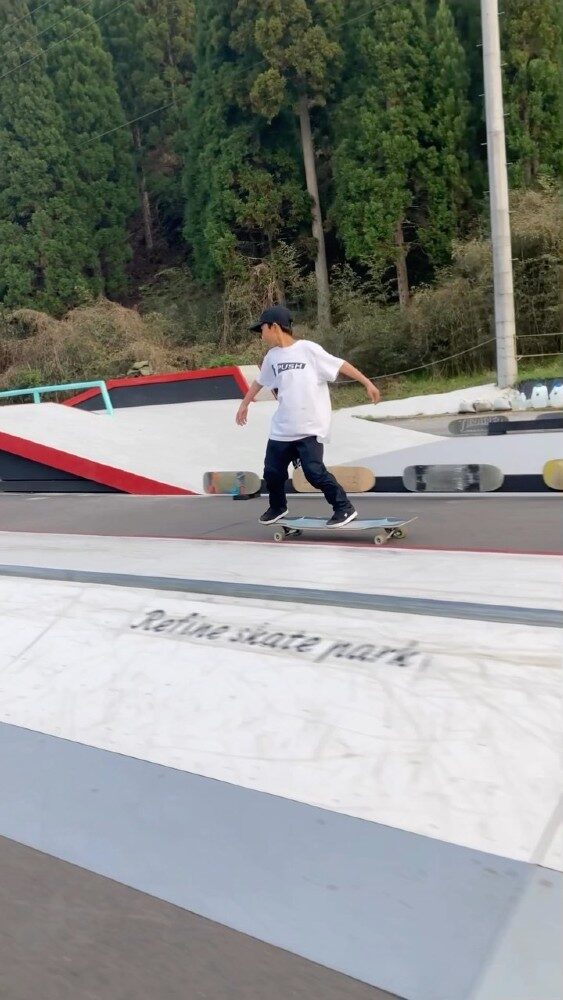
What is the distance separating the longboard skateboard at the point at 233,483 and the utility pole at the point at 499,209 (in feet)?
37.1

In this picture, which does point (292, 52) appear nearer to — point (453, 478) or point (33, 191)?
point (33, 191)

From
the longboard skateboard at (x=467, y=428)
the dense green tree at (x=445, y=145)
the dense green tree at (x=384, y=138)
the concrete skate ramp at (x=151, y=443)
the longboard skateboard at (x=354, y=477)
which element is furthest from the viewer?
the dense green tree at (x=384, y=138)

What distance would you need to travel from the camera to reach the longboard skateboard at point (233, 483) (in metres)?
8.52

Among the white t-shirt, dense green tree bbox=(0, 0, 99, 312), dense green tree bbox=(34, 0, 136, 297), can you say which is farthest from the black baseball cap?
dense green tree bbox=(34, 0, 136, 297)

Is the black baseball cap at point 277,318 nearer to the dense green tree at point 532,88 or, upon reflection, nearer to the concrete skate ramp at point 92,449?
the concrete skate ramp at point 92,449

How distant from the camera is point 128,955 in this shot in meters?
2.13

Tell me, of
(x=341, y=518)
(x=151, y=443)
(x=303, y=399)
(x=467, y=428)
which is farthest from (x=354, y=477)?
(x=467, y=428)

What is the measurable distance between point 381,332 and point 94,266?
13.8 metres

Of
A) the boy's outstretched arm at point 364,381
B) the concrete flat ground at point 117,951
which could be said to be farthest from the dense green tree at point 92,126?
the concrete flat ground at point 117,951

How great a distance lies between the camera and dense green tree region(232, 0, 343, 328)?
26.8 meters

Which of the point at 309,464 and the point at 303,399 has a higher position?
the point at 303,399

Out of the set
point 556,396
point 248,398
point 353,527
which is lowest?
point 556,396

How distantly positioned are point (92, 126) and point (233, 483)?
97.0ft

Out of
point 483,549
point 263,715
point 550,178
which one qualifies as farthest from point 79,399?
point 550,178
